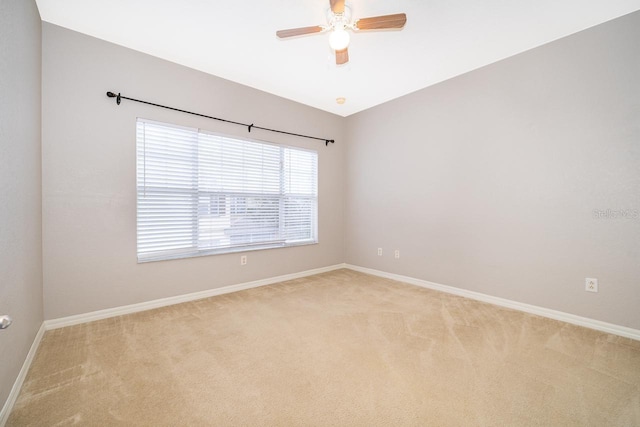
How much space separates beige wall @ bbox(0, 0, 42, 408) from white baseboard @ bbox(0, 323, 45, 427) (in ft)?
0.14

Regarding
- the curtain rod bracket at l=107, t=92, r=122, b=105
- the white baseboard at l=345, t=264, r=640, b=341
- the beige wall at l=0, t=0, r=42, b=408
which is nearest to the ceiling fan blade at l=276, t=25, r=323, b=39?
the beige wall at l=0, t=0, r=42, b=408

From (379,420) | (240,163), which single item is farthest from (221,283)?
(379,420)

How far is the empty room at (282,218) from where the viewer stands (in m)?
1.53

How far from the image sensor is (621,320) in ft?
7.28

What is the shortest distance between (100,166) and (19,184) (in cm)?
92

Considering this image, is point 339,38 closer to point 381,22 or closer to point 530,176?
point 381,22

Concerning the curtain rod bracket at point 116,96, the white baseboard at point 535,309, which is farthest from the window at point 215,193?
the white baseboard at point 535,309

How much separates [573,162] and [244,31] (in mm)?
3327

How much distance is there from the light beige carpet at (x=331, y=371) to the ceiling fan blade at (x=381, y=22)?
2.48 meters

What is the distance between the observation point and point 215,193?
326cm

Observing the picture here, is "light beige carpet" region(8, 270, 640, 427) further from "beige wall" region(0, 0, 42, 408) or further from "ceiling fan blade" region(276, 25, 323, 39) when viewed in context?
"ceiling fan blade" region(276, 25, 323, 39)

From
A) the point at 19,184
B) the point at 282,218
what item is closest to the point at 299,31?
the point at 19,184

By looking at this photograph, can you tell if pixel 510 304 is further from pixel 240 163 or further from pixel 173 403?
pixel 240 163

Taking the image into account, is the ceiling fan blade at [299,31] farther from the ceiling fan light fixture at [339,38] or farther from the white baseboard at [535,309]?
the white baseboard at [535,309]
